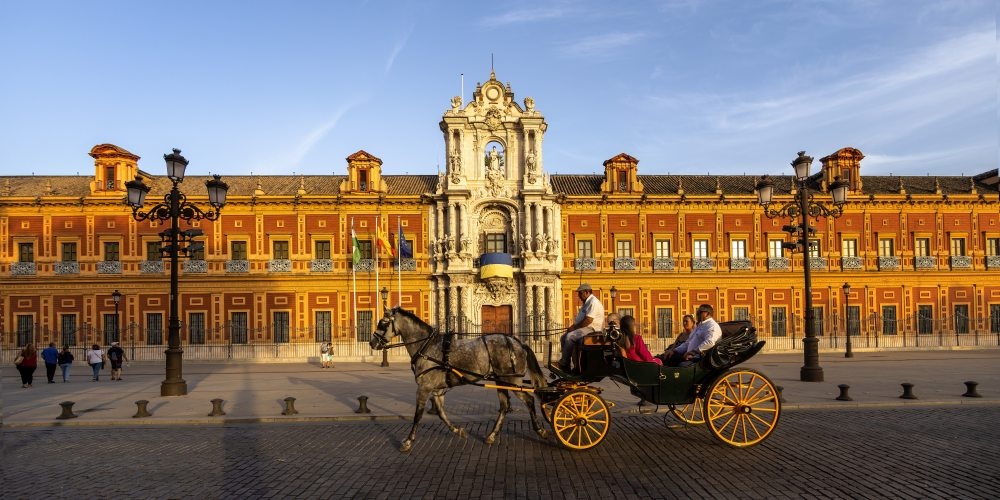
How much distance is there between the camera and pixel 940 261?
3209cm

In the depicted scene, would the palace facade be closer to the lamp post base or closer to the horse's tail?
the lamp post base

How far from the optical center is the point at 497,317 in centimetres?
3073

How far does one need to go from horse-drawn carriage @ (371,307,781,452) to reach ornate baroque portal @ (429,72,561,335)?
2102cm

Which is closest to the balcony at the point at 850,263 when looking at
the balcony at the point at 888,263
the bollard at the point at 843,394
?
the balcony at the point at 888,263

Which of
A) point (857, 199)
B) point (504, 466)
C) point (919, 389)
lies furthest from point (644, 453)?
point (857, 199)

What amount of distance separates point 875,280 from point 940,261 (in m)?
3.61

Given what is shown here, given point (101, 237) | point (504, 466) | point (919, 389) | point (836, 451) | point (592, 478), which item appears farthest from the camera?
point (101, 237)

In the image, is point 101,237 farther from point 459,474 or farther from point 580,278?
point 459,474

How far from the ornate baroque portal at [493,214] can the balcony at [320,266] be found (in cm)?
503

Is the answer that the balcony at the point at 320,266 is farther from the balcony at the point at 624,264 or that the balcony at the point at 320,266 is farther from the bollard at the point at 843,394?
the bollard at the point at 843,394

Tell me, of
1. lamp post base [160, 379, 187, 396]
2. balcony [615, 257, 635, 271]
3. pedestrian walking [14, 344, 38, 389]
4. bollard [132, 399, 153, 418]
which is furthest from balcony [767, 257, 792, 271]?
pedestrian walking [14, 344, 38, 389]

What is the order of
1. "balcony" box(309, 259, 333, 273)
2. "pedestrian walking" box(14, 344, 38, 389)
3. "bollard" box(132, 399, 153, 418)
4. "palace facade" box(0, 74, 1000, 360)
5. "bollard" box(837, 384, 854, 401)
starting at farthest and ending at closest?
"balcony" box(309, 259, 333, 273), "palace facade" box(0, 74, 1000, 360), "pedestrian walking" box(14, 344, 38, 389), "bollard" box(837, 384, 854, 401), "bollard" box(132, 399, 153, 418)

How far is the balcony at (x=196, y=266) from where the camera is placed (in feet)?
99.4

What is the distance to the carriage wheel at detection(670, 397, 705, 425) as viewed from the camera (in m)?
8.74
